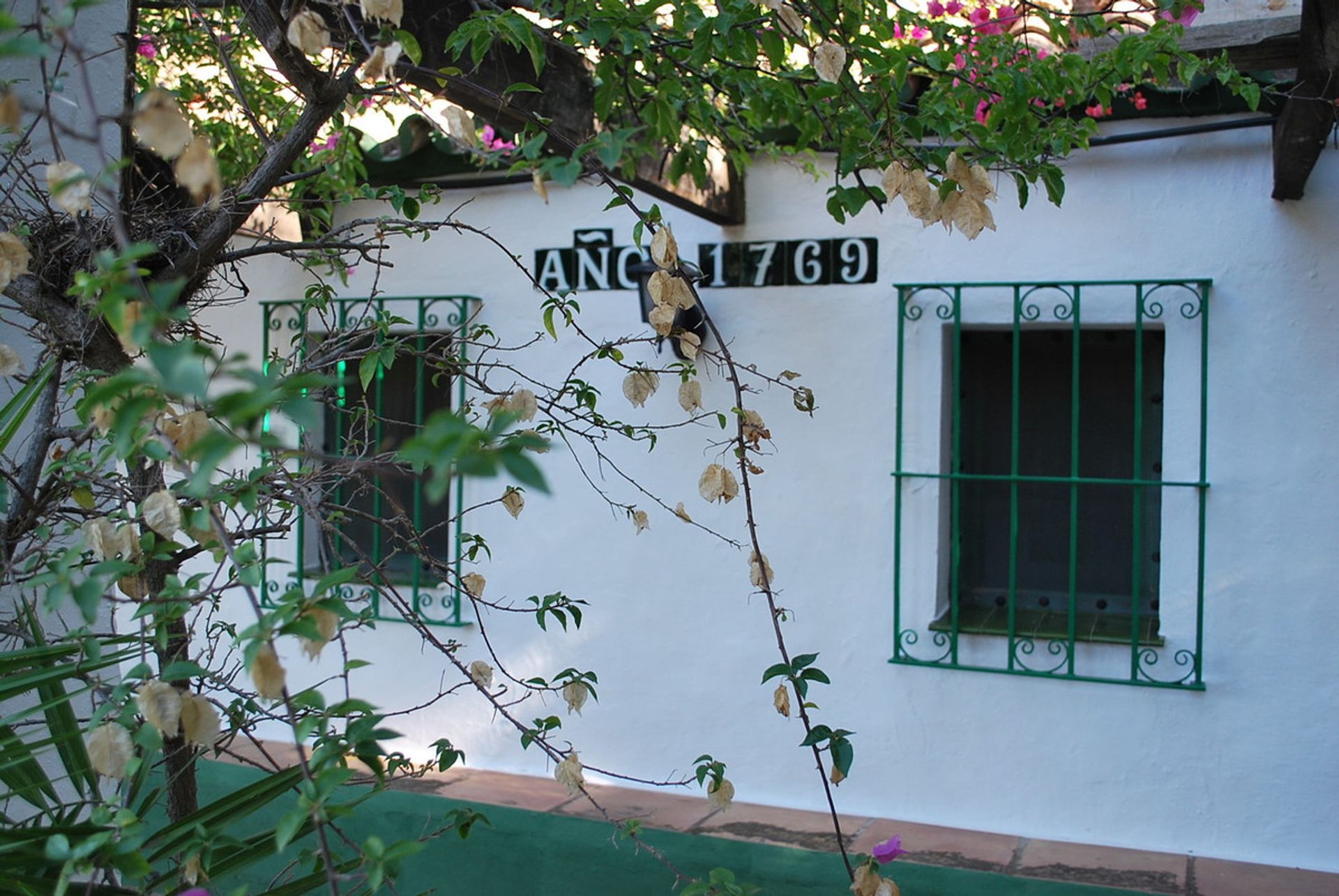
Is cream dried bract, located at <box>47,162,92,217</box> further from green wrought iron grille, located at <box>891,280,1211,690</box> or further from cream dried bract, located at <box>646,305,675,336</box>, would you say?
green wrought iron grille, located at <box>891,280,1211,690</box>

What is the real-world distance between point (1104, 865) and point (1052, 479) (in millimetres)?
1079

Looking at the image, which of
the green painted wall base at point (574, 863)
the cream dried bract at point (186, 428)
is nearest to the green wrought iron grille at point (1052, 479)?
the green painted wall base at point (574, 863)

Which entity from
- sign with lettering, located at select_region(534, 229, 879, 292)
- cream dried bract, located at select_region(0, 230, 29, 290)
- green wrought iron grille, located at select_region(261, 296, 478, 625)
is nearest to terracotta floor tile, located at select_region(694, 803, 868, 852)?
green wrought iron grille, located at select_region(261, 296, 478, 625)

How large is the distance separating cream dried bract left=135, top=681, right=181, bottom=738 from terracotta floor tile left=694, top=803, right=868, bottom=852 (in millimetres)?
2588

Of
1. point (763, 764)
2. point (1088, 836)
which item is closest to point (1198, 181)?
point (1088, 836)

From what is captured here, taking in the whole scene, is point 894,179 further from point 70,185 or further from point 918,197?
point 70,185

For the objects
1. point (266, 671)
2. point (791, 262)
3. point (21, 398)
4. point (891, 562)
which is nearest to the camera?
point (266, 671)

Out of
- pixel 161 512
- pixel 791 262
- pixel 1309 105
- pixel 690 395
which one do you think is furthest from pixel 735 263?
pixel 161 512

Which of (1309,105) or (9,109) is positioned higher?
(1309,105)

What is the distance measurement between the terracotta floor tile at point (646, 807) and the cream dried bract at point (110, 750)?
2.52m

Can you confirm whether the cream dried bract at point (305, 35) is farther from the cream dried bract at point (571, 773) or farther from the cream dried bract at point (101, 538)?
the cream dried bract at point (571, 773)

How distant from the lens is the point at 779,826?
384 cm

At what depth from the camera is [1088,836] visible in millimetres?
3684

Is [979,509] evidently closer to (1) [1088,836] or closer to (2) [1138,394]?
(2) [1138,394]
